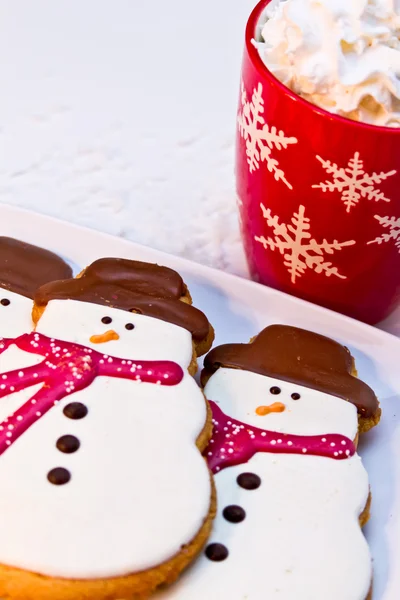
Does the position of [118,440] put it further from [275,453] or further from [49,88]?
[49,88]

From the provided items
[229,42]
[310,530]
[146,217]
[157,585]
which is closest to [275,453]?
[310,530]

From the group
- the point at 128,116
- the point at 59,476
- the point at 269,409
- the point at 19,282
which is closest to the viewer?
the point at 59,476

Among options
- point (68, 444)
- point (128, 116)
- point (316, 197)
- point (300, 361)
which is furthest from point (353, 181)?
point (128, 116)

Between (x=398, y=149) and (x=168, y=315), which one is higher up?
(x=398, y=149)

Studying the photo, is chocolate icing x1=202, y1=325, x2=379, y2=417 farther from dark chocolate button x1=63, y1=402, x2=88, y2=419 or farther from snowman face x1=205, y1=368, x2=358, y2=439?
dark chocolate button x1=63, y1=402, x2=88, y2=419

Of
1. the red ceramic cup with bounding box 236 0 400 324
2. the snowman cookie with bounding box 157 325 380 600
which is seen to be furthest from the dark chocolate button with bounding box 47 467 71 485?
the red ceramic cup with bounding box 236 0 400 324

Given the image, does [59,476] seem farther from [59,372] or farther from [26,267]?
[26,267]
